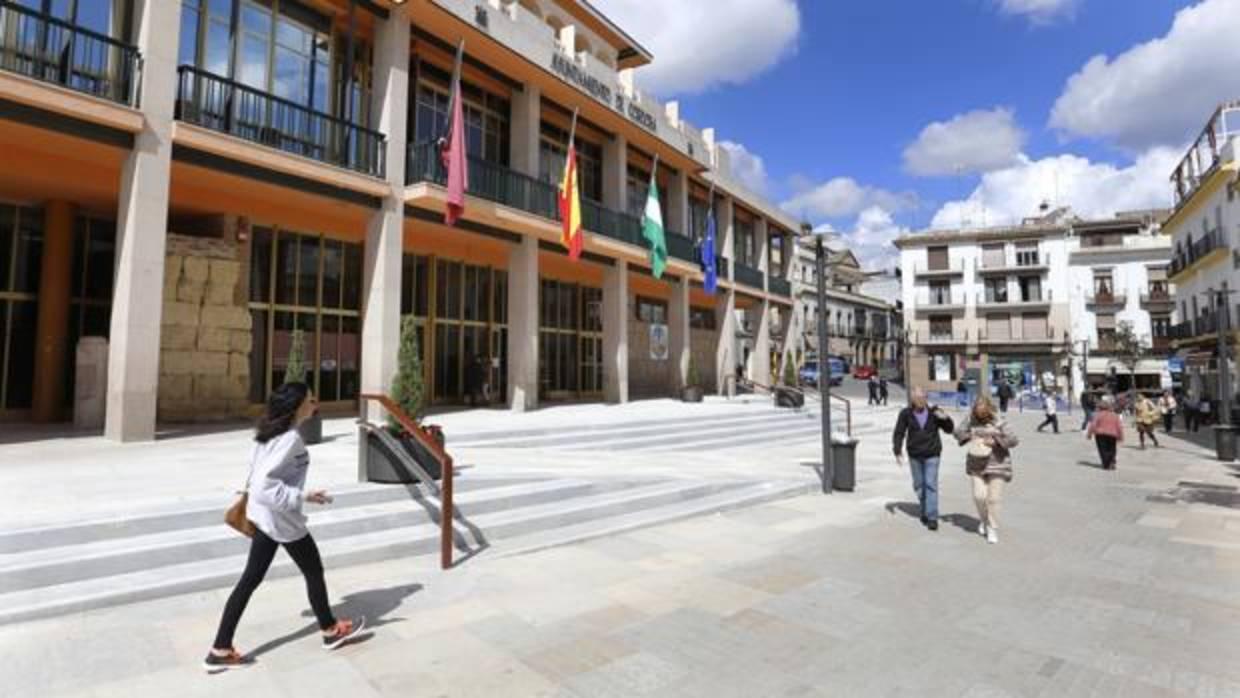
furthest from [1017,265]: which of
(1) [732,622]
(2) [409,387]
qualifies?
(1) [732,622]

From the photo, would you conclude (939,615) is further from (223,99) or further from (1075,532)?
(223,99)

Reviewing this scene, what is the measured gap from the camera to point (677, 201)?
25469 millimetres

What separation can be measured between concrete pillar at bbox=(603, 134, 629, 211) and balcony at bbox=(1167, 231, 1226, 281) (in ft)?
86.6

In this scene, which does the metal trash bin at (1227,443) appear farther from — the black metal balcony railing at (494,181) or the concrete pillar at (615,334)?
the black metal balcony railing at (494,181)

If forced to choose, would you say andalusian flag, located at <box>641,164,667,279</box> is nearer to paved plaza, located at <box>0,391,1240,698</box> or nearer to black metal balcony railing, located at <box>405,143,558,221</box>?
black metal balcony railing, located at <box>405,143,558,221</box>

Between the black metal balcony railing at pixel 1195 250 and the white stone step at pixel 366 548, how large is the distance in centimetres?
3177

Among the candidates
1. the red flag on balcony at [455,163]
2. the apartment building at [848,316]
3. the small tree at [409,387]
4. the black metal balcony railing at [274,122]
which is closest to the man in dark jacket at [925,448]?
the small tree at [409,387]

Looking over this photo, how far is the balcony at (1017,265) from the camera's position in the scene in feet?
180

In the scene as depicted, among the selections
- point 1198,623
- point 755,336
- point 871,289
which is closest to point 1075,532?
point 1198,623

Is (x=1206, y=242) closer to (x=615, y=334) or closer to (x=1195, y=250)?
(x=1195, y=250)

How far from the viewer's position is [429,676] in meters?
3.98

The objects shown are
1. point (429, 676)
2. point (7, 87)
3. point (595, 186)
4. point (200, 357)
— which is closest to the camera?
point (429, 676)

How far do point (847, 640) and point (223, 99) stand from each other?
Answer: 13566 millimetres

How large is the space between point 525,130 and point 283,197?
6.90 m
